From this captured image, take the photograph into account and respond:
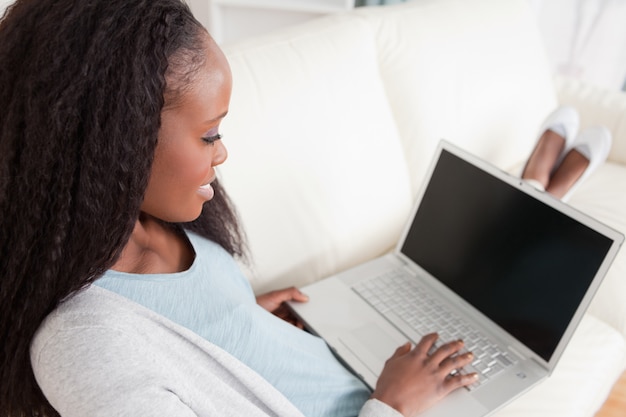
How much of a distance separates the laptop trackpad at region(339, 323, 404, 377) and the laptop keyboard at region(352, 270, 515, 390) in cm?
4

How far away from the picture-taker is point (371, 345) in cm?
98

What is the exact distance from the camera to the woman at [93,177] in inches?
19.5

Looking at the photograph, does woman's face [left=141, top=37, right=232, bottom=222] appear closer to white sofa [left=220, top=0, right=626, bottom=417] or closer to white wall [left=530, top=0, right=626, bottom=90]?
white sofa [left=220, top=0, right=626, bottom=417]

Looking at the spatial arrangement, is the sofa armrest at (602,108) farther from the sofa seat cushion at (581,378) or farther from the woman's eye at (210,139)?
the woman's eye at (210,139)

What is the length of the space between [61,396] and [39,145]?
0.79ft

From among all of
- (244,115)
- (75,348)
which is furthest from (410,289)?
(75,348)

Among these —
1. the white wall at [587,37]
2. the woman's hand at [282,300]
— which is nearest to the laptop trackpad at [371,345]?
the woman's hand at [282,300]

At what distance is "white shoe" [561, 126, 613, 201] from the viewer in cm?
149

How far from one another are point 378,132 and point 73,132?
0.81 meters

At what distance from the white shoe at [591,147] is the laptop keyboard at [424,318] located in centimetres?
63

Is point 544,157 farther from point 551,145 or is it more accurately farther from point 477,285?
point 477,285

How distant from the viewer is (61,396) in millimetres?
527

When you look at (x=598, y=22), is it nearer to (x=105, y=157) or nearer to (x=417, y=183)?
(x=417, y=183)

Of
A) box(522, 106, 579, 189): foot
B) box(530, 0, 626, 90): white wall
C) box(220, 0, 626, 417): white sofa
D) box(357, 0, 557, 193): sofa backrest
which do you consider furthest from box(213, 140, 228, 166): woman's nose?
box(530, 0, 626, 90): white wall
